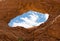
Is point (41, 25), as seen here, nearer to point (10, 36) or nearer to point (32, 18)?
point (32, 18)

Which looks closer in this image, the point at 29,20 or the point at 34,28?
the point at 34,28

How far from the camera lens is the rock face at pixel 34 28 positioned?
144cm

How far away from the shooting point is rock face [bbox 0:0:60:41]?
1442mm

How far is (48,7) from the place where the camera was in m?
2.11

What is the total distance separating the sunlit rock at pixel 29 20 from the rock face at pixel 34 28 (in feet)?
0.24

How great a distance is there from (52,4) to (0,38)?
38.7 inches

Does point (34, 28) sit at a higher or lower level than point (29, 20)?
lower

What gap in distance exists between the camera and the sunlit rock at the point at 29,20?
5.58 feet

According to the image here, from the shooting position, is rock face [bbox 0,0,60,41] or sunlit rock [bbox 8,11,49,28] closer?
rock face [bbox 0,0,60,41]

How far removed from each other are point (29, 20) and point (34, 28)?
0.23 m

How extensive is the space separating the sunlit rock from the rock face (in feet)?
0.24

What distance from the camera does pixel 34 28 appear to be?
159cm

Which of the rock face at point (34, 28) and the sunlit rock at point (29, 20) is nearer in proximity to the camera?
the rock face at point (34, 28)

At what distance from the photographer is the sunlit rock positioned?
67.0 inches
